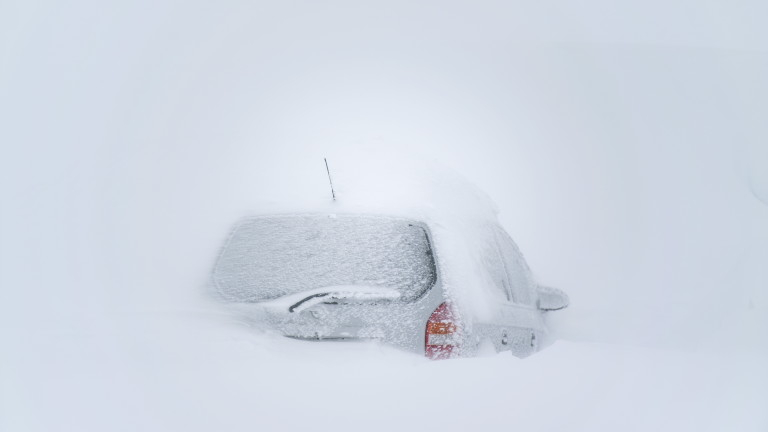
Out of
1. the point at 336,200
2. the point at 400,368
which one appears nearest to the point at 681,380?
the point at 400,368

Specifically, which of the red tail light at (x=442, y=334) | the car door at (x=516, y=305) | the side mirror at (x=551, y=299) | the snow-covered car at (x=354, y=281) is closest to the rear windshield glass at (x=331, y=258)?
the snow-covered car at (x=354, y=281)

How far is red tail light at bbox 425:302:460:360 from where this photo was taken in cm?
289

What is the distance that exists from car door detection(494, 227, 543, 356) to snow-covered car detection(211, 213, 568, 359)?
565 mm

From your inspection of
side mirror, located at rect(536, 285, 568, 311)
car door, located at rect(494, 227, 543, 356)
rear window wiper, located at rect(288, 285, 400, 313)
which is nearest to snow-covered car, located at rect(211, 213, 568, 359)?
rear window wiper, located at rect(288, 285, 400, 313)

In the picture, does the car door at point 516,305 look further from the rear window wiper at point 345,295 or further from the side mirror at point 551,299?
the rear window wiper at point 345,295

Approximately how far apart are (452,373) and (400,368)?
256 mm

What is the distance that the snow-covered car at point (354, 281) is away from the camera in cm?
287

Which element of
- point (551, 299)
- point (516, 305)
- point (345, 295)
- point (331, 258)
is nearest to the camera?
point (345, 295)

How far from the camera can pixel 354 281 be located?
2949 millimetres

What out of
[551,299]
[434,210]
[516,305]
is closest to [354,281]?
[434,210]

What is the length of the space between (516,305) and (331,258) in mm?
1579

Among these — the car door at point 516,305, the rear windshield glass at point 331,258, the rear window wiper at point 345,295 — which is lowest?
the car door at point 516,305

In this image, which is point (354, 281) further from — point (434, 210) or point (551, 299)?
point (551, 299)

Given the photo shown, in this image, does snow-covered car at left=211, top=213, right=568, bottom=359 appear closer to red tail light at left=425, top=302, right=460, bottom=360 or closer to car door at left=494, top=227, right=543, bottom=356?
red tail light at left=425, top=302, right=460, bottom=360
